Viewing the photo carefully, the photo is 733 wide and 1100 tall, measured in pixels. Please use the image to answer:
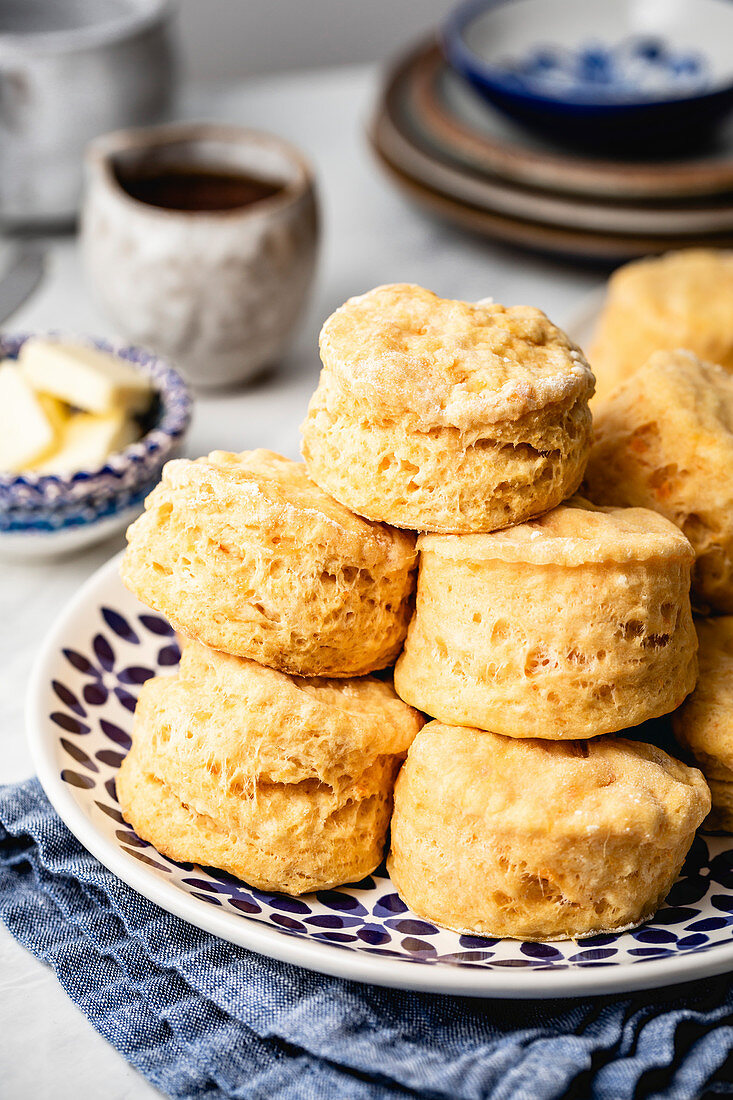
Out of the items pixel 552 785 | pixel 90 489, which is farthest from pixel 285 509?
pixel 90 489

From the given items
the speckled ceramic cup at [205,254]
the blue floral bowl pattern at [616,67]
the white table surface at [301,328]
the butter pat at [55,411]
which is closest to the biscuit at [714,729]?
the white table surface at [301,328]

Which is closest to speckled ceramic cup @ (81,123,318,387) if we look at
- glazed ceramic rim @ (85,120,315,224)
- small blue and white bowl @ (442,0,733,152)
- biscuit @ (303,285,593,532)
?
glazed ceramic rim @ (85,120,315,224)

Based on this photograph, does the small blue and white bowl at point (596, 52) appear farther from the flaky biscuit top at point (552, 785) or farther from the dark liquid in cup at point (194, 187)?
the flaky biscuit top at point (552, 785)

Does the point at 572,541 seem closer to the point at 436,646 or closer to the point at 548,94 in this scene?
the point at 436,646

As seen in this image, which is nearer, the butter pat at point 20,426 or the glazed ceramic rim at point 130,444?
the glazed ceramic rim at point 130,444

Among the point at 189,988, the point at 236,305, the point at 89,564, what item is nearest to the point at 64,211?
the point at 236,305

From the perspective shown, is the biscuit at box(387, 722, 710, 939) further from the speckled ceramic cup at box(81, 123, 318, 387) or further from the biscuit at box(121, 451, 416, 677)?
the speckled ceramic cup at box(81, 123, 318, 387)
